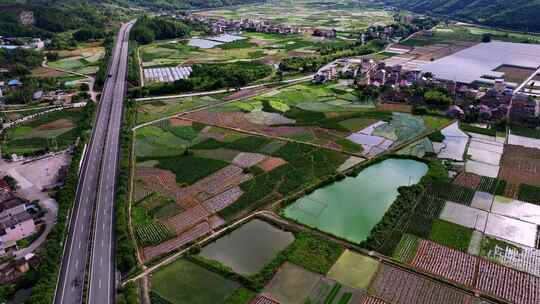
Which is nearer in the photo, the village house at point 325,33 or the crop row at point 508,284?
the crop row at point 508,284

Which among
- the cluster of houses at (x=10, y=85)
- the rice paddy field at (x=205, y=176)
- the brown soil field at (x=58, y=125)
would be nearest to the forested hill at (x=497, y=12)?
the rice paddy field at (x=205, y=176)

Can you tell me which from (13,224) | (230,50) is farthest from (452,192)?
(230,50)

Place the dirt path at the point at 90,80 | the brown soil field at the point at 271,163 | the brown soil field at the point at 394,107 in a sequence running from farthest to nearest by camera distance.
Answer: the dirt path at the point at 90,80, the brown soil field at the point at 394,107, the brown soil field at the point at 271,163

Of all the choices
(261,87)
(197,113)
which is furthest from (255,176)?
(261,87)

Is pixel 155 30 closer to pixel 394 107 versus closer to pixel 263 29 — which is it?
pixel 263 29

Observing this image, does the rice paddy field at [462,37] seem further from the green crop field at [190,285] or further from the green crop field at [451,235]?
the green crop field at [190,285]

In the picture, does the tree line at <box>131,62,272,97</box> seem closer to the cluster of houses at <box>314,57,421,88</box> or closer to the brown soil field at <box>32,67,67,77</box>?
the cluster of houses at <box>314,57,421,88</box>
